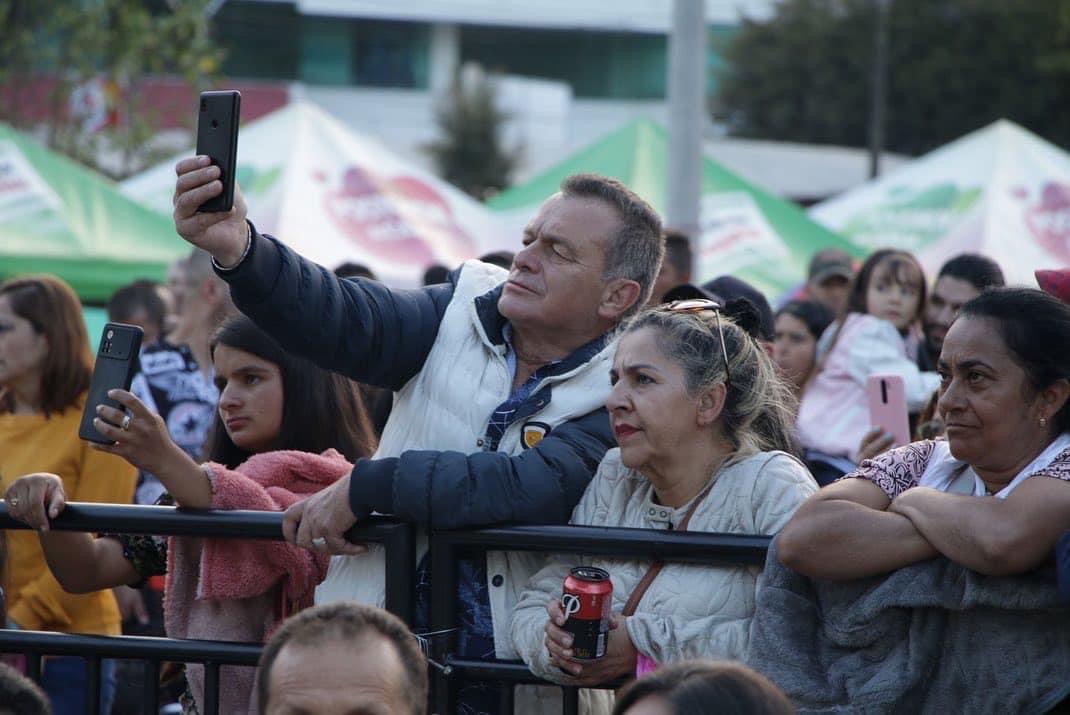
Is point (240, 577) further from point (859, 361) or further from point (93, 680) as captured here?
point (859, 361)

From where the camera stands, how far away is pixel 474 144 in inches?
1591

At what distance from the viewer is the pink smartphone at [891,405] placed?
15.7 feet

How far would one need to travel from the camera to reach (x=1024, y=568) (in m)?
2.75

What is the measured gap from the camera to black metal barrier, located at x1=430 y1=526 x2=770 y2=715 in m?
3.11

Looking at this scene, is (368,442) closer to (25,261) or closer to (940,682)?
(940,682)

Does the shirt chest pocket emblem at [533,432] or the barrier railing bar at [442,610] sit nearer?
the barrier railing bar at [442,610]

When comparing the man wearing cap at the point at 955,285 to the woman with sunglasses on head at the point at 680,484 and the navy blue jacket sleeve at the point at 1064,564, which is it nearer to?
the woman with sunglasses on head at the point at 680,484

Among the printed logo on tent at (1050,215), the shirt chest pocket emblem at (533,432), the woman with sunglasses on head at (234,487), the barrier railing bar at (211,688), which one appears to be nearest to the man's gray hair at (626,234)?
the shirt chest pocket emblem at (533,432)

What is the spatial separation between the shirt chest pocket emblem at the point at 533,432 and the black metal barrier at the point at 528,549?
29 centimetres

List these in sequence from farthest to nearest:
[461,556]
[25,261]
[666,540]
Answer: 1. [25,261]
2. [461,556]
3. [666,540]

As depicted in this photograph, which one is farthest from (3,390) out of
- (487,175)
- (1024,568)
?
(487,175)

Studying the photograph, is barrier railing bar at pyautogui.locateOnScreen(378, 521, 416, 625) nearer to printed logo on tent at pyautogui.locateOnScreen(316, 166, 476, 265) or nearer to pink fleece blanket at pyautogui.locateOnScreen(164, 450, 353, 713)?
pink fleece blanket at pyautogui.locateOnScreen(164, 450, 353, 713)

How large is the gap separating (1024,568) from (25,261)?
9.65 meters

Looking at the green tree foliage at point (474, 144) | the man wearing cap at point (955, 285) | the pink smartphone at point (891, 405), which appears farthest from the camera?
the green tree foliage at point (474, 144)
